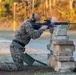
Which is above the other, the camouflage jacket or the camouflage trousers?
the camouflage jacket

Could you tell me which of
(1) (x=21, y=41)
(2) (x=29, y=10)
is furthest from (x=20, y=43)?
(2) (x=29, y=10)

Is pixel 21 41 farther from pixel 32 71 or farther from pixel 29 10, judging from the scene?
pixel 29 10

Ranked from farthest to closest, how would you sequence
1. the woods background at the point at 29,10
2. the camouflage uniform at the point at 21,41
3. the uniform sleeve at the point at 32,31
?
1. the woods background at the point at 29,10
2. the camouflage uniform at the point at 21,41
3. the uniform sleeve at the point at 32,31

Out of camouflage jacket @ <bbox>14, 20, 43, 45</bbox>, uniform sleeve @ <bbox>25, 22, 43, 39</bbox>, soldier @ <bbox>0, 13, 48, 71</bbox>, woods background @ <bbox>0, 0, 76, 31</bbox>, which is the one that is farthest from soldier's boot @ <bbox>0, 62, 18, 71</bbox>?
woods background @ <bbox>0, 0, 76, 31</bbox>

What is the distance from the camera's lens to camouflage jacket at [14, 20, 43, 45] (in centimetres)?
892

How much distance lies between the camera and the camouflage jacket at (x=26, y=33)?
351 inches

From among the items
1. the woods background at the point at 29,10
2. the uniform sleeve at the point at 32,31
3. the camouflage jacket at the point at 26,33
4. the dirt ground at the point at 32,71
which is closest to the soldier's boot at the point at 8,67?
the dirt ground at the point at 32,71

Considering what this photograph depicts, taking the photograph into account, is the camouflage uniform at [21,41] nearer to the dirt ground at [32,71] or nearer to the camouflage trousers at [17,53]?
the camouflage trousers at [17,53]

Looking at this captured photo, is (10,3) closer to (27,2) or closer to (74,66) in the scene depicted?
(27,2)

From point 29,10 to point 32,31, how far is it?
1479 inches

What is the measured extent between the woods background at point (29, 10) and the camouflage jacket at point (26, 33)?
3365 cm

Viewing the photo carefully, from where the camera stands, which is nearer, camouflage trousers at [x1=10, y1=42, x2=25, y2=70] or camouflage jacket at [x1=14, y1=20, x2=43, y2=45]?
camouflage jacket at [x1=14, y1=20, x2=43, y2=45]

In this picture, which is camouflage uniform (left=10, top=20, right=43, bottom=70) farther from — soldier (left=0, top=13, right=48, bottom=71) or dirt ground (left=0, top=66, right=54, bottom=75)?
dirt ground (left=0, top=66, right=54, bottom=75)

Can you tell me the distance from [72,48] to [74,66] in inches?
16.6
